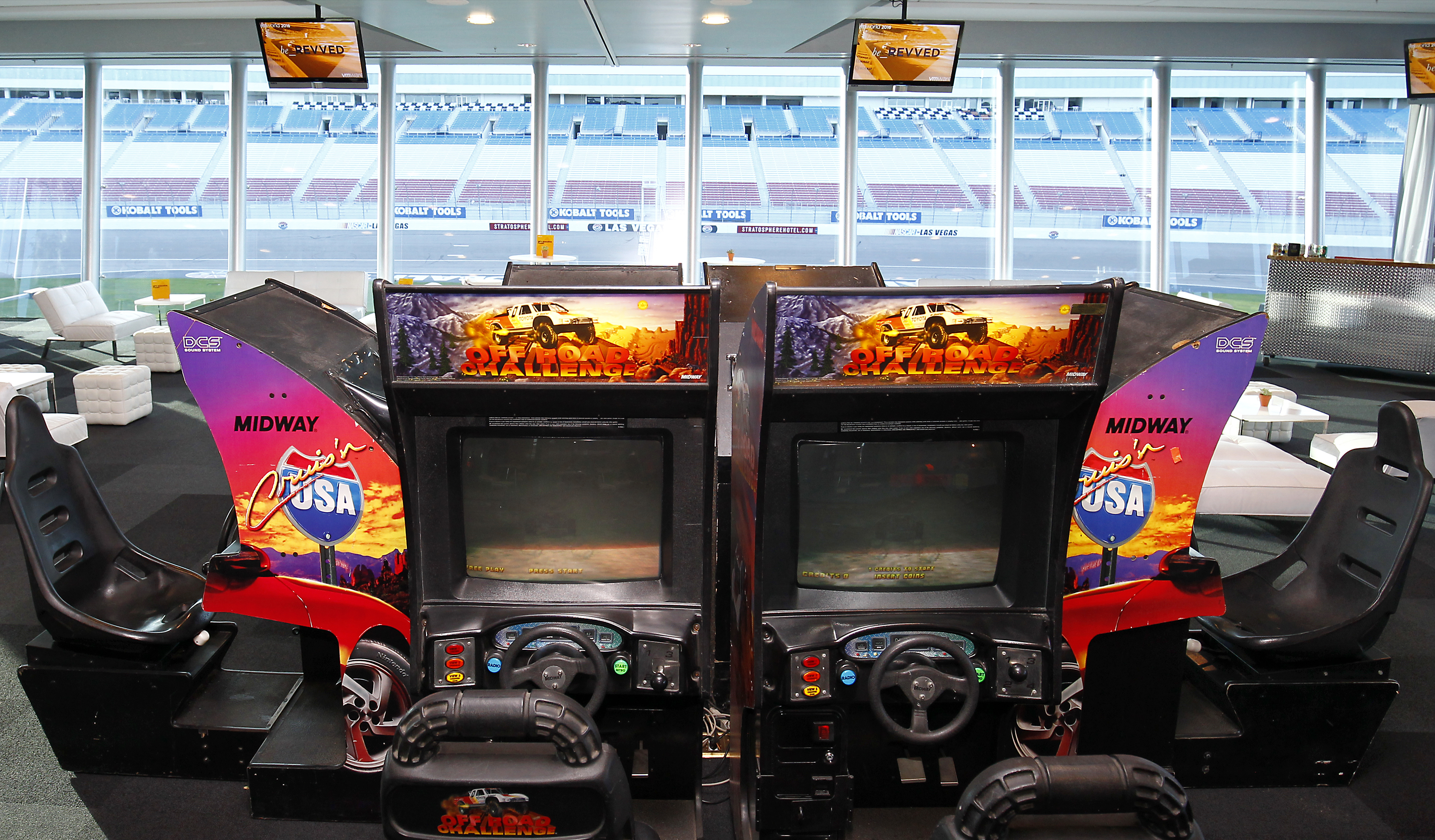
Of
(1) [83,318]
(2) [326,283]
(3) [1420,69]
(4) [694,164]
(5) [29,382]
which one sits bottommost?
(5) [29,382]

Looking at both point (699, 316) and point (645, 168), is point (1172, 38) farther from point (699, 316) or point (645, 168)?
point (699, 316)

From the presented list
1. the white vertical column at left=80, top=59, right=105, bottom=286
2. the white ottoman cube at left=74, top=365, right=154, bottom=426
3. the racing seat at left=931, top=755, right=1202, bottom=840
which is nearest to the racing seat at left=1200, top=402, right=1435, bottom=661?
the racing seat at left=931, top=755, right=1202, bottom=840

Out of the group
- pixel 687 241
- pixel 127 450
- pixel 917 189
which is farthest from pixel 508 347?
pixel 917 189

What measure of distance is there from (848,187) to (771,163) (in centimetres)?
88

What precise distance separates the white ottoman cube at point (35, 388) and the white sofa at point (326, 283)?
2819 mm

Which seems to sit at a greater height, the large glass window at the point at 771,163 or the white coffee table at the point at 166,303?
the large glass window at the point at 771,163

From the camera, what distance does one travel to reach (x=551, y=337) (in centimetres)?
192

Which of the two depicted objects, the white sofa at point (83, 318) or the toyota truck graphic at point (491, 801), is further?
the white sofa at point (83, 318)

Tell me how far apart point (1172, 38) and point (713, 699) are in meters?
8.80

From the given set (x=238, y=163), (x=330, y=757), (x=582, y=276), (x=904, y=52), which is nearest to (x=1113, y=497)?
(x=582, y=276)

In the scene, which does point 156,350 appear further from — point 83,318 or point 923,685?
point 923,685

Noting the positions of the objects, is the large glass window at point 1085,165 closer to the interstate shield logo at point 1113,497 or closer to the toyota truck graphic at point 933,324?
the interstate shield logo at point 1113,497

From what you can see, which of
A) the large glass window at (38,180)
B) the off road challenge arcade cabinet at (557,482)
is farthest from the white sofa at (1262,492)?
the large glass window at (38,180)

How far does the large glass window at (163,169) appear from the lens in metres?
9.87
